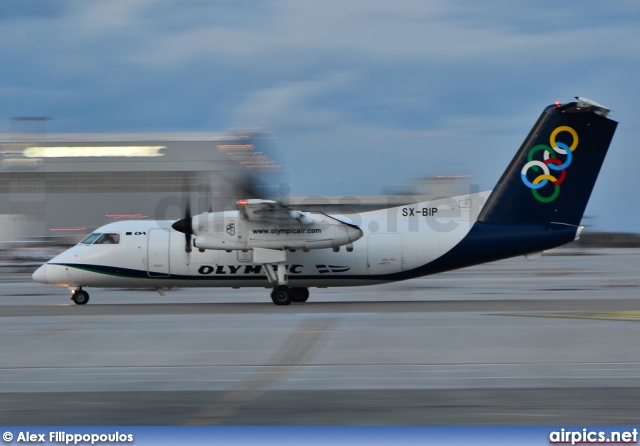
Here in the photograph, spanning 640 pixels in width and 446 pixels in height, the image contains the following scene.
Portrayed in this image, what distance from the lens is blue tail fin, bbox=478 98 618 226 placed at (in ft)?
70.6

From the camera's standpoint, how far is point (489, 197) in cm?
2216

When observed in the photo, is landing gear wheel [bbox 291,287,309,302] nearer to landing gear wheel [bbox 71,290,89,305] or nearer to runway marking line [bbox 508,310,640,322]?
landing gear wheel [bbox 71,290,89,305]

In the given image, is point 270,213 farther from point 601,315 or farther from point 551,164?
point 601,315

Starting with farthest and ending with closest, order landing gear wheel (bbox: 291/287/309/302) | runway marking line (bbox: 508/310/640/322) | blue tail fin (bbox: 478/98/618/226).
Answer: landing gear wheel (bbox: 291/287/309/302)
blue tail fin (bbox: 478/98/618/226)
runway marking line (bbox: 508/310/640/322)

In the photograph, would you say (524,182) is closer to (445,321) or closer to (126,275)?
(445,321)

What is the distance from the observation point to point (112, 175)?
2874 inches

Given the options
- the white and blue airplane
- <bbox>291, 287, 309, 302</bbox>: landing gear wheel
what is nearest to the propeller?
the white and blue airplane

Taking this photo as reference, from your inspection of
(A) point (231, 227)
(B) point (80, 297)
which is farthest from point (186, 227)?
(B) point (80, 297)

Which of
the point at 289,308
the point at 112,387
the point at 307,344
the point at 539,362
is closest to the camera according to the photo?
the point at 112,387

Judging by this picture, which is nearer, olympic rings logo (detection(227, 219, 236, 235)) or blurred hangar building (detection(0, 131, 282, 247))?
olympic rings logo (detection(227, 219, 236, 235))

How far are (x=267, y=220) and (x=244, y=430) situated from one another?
14450 mm

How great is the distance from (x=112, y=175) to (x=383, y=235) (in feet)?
180

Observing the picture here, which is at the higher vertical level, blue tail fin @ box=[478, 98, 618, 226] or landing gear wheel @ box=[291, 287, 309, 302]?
blue tail fin @ box=[478, 98, 618, 226]

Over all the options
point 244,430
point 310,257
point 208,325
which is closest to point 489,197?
point 310,257
